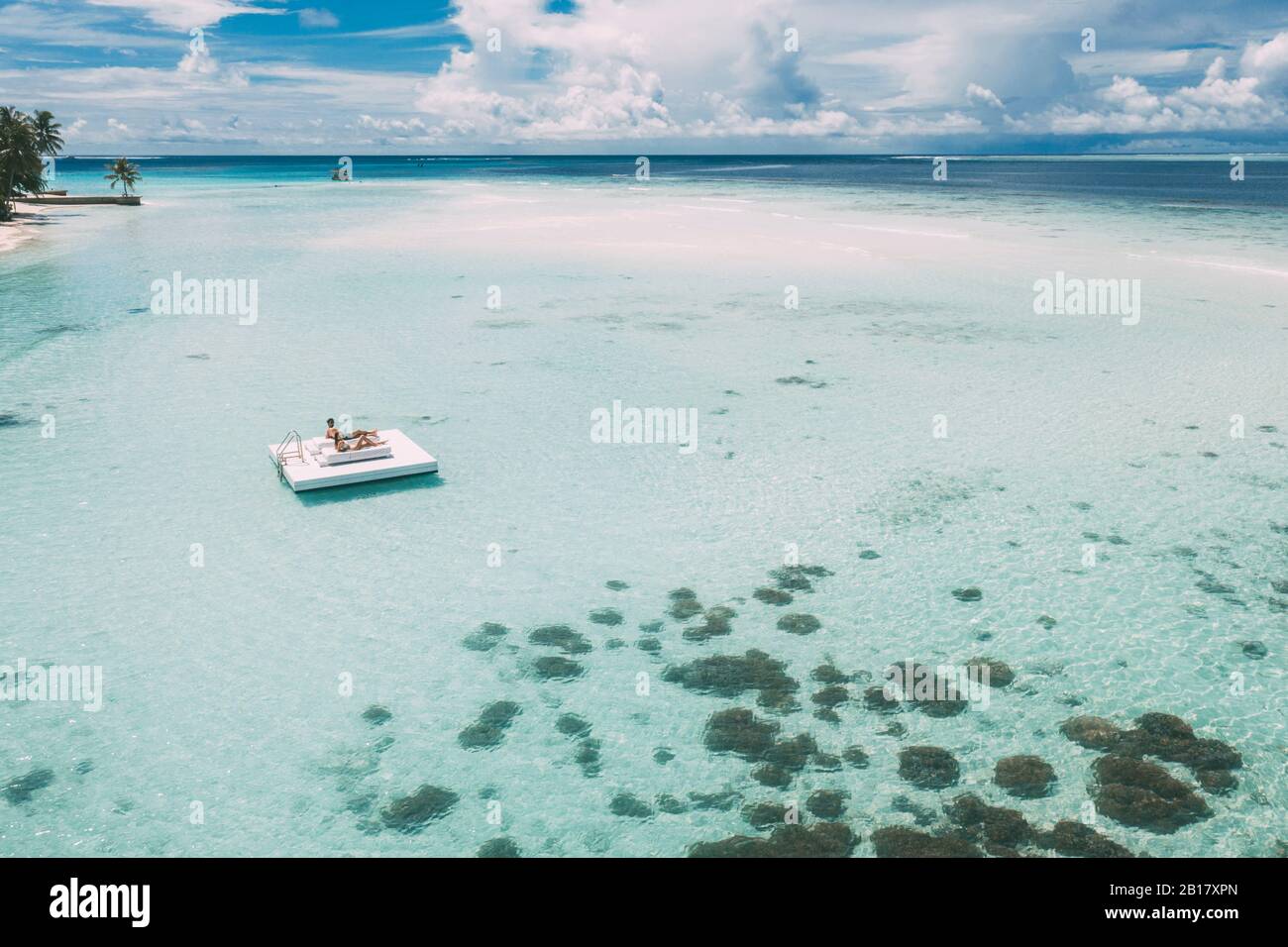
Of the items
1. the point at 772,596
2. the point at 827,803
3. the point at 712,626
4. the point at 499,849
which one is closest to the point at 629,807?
the point at 499,849

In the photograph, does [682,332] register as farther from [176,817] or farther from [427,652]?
[176,817]

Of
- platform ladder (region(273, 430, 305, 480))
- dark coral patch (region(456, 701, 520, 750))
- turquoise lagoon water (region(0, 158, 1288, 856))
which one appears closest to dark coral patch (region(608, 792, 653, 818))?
turquoise lagoon water (region(0, 158, 1288, 856))

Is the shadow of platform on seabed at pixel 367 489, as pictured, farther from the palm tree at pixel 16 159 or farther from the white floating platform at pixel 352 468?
the palm tree at pixel 16 159

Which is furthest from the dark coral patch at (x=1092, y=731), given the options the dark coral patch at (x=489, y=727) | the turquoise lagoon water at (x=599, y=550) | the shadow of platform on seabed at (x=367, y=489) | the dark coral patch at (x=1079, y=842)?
the shadow of platform on seabed at (x=367, y=489)

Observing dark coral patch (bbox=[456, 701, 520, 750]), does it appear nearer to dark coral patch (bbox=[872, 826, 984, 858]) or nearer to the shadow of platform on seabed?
dark coral patch (bbox=[872, 826, 984, 858])

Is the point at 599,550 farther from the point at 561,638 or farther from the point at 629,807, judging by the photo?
the point at 629,807
